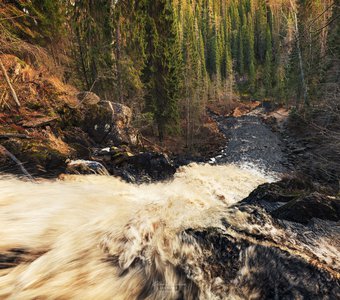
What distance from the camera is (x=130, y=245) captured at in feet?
11.5

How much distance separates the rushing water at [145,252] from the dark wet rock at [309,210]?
0.43 meters

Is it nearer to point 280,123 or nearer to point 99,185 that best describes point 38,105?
point 99,185

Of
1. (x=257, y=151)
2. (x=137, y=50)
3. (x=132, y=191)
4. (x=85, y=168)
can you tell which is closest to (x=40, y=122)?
(x=85, y=168)

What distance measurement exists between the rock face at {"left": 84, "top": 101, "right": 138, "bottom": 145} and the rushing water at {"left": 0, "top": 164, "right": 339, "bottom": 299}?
7.03m

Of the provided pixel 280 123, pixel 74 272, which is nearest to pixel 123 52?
pixel 74 272

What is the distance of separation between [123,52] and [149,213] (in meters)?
14.2

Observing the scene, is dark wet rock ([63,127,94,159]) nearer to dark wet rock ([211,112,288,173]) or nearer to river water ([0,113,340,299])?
river water ([0,113,340,299])

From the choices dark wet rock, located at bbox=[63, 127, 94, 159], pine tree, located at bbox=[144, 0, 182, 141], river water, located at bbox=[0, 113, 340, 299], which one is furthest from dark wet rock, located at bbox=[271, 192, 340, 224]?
pine tree, located at bbox=[144, 0, 182, 141]

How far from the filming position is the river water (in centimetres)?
282

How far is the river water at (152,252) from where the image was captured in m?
2.82

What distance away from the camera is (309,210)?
453cm

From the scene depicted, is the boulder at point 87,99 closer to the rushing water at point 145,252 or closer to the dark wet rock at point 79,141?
the dark wet rock at point 79,141

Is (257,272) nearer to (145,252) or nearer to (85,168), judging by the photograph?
(145,252)

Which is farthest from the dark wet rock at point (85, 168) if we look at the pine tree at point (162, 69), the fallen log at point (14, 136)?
the pine tree at point (162, 69)
